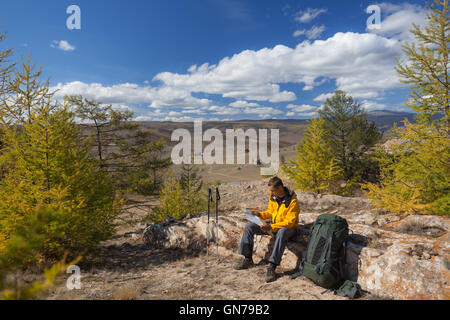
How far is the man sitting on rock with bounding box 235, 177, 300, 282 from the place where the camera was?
4.51 m

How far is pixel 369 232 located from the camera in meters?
4.69

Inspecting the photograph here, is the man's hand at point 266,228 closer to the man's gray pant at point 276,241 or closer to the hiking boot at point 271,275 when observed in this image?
the man's gray pant at point 276,241

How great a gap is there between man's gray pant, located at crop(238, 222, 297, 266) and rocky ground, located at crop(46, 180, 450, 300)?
1.28 ft

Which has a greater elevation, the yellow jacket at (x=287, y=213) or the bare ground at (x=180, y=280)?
the yellow jacket at (x=287, y=213)

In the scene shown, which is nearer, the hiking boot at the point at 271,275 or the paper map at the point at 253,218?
the hiking boot at the point at 271,275

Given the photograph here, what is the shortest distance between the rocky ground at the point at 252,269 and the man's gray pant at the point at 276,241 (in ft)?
1.28

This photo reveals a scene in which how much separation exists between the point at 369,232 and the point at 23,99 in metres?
9.33

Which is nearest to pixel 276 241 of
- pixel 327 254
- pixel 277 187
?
pixel 327 254

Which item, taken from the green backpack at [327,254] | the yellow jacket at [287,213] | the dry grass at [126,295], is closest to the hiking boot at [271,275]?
the green backpack at [327,254]

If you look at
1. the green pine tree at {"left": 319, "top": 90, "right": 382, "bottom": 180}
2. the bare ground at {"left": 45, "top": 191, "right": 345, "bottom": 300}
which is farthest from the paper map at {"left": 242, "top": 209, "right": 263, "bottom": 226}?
the green pine tree at {"left": 319, "top": 90, "right": 382, "bottom": 180}

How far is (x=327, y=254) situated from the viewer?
3873mm

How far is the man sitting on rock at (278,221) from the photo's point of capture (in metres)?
4.51
